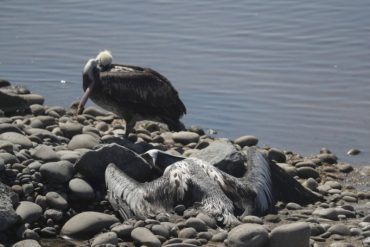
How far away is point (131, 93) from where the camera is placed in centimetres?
1223

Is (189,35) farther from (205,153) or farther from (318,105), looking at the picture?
(205,153)

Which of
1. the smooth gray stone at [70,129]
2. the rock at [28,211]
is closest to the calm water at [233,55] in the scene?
the smooth gray stone at [70,129]

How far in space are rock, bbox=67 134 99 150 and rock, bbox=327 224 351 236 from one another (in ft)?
10.4

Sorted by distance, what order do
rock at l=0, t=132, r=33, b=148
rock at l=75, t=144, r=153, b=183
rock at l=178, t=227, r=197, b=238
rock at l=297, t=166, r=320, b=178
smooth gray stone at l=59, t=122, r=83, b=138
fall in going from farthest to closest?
smooth gray stone at l=59, t=122, r=83, b=138, rock at l=297, t=166, r=320, b=178, rock at l=0, t=132, r=33, b=148, rock at l=75, t=144, r=153, b=183, rock at l=178, t=227, r=197, b=238

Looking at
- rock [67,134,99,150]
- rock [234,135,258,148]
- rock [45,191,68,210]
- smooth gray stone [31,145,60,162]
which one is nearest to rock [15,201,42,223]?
rock [45,191,68,210]

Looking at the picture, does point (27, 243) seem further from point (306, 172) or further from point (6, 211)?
point (306, 172)

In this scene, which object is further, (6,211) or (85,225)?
(85,225)

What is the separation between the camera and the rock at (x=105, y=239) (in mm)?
8156

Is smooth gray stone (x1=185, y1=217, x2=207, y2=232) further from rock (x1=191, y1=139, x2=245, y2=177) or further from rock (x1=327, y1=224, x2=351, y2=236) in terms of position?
rock (x1=191, y1=139, x2=245, y2=177)

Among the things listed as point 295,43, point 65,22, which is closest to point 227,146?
point 295,43

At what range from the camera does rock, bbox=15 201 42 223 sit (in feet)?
28.6

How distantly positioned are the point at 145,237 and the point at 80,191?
1.39 meters

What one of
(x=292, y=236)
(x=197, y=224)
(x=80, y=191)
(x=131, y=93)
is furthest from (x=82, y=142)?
(x=292, y=236)

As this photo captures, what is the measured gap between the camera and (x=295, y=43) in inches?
652
